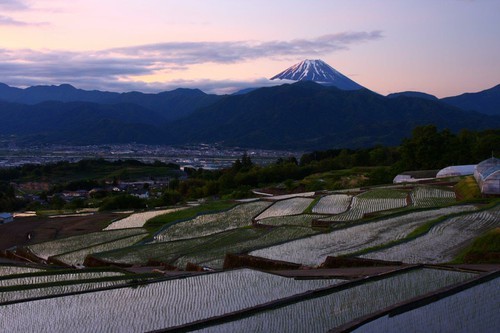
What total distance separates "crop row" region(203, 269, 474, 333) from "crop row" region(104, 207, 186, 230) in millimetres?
24834

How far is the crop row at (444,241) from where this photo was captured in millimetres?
18312

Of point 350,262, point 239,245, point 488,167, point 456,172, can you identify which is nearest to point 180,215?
point 239,245

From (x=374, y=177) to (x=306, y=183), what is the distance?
6238mm

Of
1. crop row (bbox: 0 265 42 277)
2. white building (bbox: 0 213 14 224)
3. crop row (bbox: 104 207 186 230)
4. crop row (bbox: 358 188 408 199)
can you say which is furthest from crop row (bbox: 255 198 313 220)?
white building (bbox: 0 213 14 224)

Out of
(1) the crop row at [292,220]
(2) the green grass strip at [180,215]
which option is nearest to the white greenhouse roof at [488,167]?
(1) the crop row at [292,220]

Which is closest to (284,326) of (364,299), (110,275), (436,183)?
(364,299)

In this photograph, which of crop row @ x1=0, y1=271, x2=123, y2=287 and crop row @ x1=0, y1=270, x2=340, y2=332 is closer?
crop row @ x1=0, y1=270, x2=340, y2=332

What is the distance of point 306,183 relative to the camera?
186ft

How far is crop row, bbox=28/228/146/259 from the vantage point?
2911cm

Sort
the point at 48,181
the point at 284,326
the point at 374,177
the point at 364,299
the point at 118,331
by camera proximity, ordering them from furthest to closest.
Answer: the point at 48,181 → the point at 374,177 → the point at 364,299 → the point at 118,331 → the point at 284,326

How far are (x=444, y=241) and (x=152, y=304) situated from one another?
1124cm

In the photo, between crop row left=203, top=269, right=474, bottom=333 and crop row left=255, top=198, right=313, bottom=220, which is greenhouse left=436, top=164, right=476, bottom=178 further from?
crop row left=203, top=269, right=474, bottom=333

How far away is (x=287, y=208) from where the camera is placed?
35.5m

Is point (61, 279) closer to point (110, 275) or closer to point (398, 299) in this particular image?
point (110, 275)
